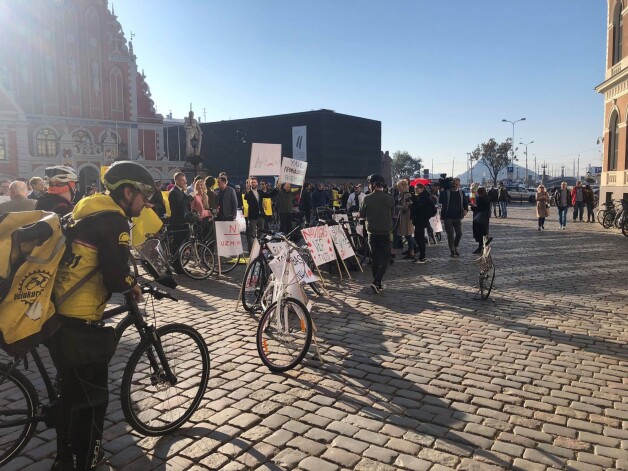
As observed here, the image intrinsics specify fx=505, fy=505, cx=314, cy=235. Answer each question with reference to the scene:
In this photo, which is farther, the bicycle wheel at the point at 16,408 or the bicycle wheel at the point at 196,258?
the bicycle wheel at the point at 196,258

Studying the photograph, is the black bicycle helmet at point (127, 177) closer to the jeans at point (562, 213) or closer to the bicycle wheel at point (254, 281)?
the bicycle wheel at point (254, 281)

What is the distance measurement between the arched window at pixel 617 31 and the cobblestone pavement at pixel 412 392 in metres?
23.6

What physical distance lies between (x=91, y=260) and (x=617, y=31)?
31.3m

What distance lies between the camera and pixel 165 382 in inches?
155

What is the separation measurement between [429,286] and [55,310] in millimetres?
7560

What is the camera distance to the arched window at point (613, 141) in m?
26.7

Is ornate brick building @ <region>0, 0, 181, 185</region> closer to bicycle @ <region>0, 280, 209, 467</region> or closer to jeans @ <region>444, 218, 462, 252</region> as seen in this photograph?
jeans @ <region>444, 218, 462, 252</region>

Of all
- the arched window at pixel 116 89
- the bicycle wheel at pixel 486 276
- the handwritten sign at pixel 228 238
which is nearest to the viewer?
the bicycle wheel at pixel 486 276

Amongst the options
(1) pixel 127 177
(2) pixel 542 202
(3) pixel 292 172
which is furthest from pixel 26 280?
(2) pixel 542 202

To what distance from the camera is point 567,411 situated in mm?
4324

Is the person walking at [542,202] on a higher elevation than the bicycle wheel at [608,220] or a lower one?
higher

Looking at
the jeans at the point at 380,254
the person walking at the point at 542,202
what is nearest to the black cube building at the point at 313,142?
the person walking at the point at 542,202

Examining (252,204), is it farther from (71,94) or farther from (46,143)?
(71,94)

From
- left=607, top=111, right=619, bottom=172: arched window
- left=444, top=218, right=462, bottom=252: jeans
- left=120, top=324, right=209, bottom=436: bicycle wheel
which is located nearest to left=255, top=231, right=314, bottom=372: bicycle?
left=120, top=324, right=209, bottom=436: bicycle wheel
